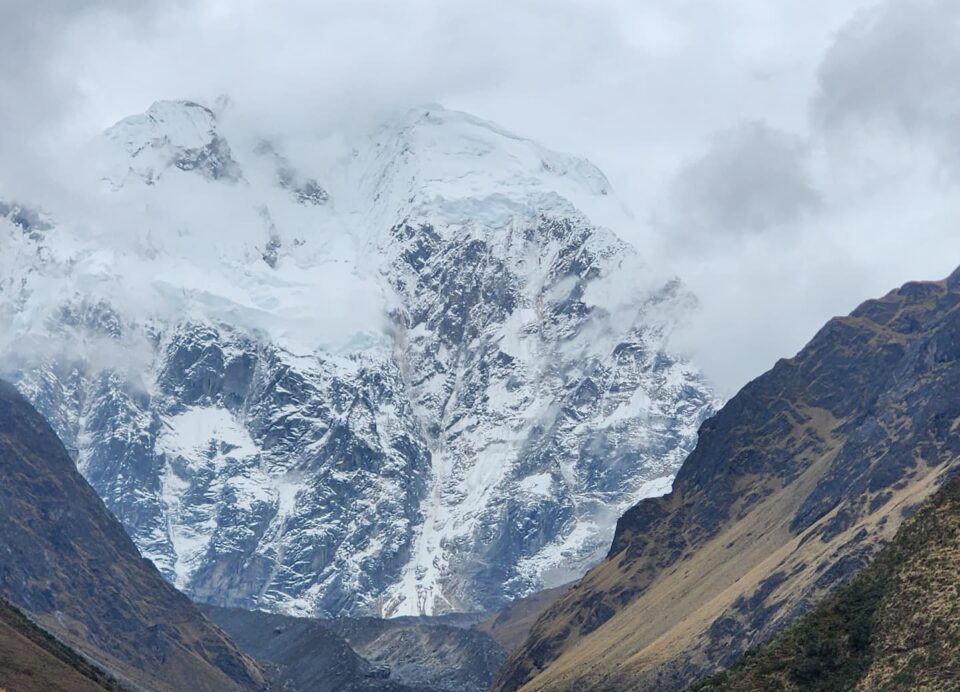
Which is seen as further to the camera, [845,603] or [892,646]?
[845,603]

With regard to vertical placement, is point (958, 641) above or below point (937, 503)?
below

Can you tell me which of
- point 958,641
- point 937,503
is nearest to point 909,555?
point 937,503

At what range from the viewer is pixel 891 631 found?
13675cm

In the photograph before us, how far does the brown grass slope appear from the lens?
13100 centimetres

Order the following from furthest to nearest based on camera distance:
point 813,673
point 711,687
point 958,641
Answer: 1. point 711,687
2. point 813,673
3. point 958,641

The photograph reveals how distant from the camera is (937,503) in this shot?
145 meters

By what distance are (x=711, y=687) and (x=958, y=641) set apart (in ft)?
82.3

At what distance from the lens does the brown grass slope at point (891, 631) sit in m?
131

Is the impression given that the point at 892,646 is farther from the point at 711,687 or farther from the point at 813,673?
the point at 711,687

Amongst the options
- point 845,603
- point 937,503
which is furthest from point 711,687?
point 937,503

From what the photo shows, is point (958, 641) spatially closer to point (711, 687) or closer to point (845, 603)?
point (845, 603)

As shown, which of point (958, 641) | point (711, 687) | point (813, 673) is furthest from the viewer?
point (711, 687)

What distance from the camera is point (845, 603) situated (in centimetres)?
14488

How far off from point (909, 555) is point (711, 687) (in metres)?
19.1
